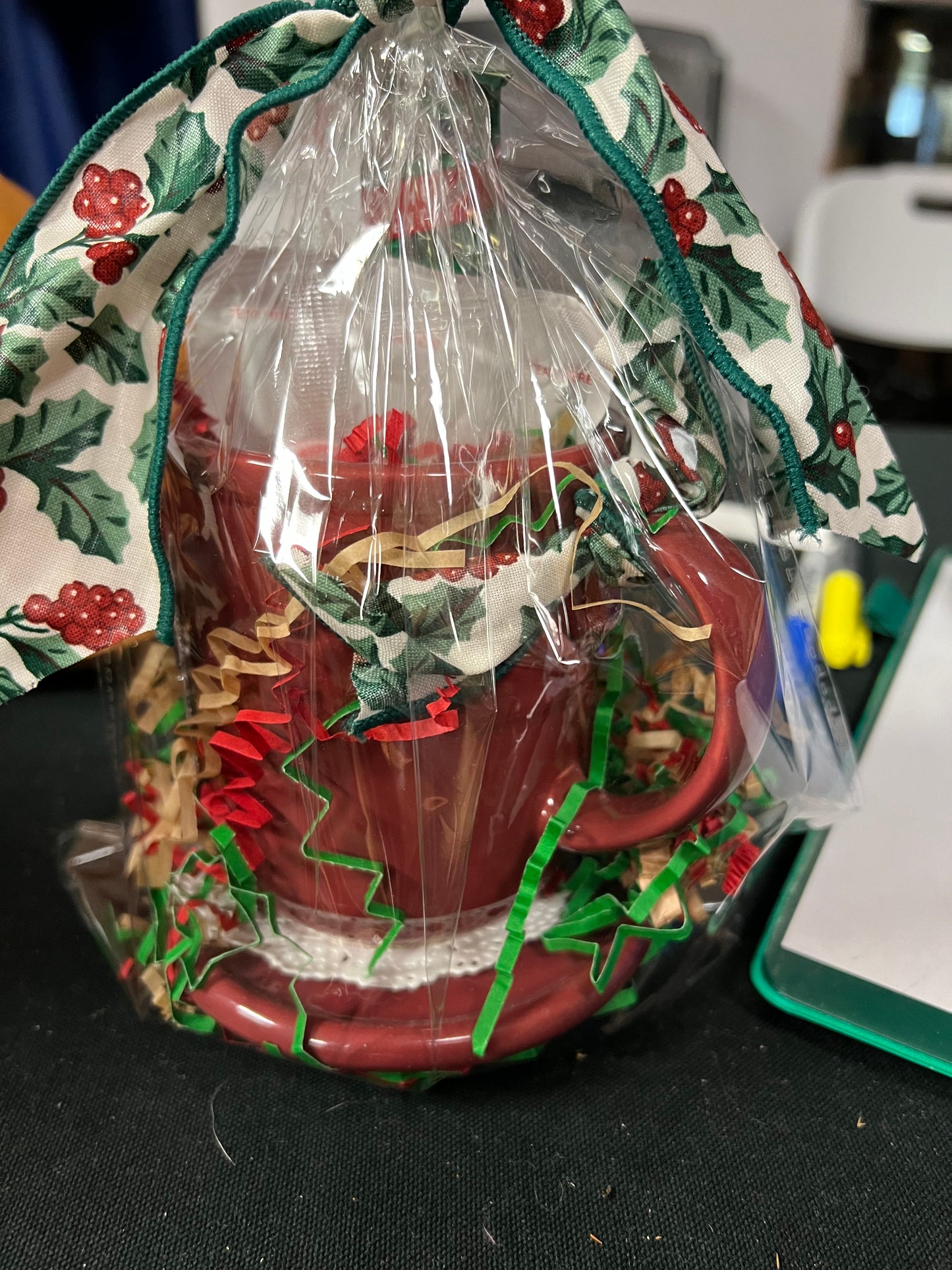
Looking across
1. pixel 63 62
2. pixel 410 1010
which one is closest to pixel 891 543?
pixel 410 1010

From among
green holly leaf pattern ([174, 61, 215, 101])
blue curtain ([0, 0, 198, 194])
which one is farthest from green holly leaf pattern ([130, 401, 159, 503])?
blue curtain ([0, 0, 198, 194])

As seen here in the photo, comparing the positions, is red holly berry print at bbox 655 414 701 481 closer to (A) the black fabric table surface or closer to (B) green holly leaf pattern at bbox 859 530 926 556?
(B) green holly leaf pattern at bbox 859 530 926 556

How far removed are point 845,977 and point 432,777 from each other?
206mm

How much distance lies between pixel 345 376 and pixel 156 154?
9 cm

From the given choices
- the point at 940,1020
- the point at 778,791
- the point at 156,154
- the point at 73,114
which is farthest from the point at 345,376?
the point at 73,114

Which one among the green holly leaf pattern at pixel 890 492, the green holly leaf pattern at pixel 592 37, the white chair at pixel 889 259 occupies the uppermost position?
the green holly leaf pattern at pixel 592 37

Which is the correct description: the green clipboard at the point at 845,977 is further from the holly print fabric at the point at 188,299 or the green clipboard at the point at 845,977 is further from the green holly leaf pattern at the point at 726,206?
the green holly leaf pattern at the point at 726,206

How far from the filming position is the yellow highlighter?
630 mm

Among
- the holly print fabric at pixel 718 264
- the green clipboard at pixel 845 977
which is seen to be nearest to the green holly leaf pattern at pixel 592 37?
the holly print fabric at pixel 718 264

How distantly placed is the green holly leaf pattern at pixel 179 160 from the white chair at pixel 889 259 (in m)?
1.32

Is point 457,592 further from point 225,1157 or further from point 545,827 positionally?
point 225,1157

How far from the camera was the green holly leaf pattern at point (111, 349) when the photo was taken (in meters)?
0.34

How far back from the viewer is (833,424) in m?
0.34

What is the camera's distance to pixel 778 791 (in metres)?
0.39
